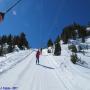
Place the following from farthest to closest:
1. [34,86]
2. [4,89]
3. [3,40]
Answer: [3,40] → [34,86] → [4,89]

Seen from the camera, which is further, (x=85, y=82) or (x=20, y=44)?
(x=20, y=44)

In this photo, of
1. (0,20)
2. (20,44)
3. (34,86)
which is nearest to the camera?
(0,20)

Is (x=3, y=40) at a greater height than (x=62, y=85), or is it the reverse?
(x=3, y=40)

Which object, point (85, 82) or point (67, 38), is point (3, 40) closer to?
point (67, 38)

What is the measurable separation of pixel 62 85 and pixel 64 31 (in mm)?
146269

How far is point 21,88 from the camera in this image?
13.0 metres

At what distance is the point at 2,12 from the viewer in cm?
1055

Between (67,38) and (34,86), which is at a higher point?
(67,38)

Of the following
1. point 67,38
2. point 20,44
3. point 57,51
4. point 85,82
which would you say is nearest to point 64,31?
point 67,38

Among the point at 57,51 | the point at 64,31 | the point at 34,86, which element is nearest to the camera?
the point at 34,86

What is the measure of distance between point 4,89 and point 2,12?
14.3ft

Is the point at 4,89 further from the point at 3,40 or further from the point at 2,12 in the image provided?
the point at 3,40

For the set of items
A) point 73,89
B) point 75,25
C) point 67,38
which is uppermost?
point 75,25

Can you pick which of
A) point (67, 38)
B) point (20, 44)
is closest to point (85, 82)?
point (20, 44)
